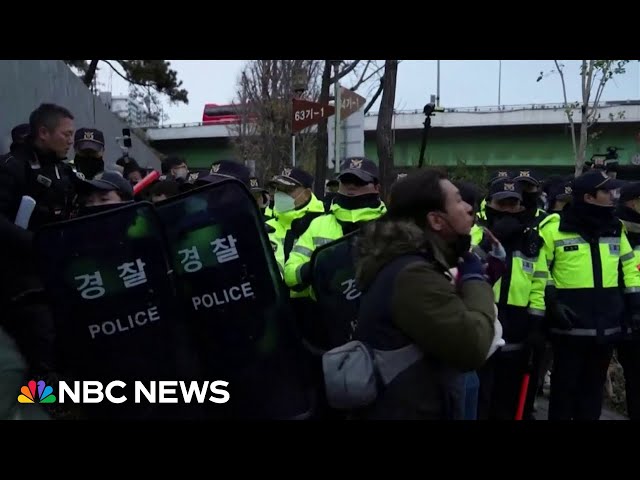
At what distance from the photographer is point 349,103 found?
29.6 ft

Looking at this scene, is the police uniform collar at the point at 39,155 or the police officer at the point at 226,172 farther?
the police officer at the point at 226,172

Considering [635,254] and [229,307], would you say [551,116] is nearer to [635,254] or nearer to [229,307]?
[635,254]

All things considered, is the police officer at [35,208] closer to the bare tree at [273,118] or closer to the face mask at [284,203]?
the face mask at [284,203]

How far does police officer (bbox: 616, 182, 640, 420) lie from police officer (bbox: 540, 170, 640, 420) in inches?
8.7

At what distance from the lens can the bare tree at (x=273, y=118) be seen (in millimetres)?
25625

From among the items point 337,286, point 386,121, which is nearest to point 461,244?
point 337,286

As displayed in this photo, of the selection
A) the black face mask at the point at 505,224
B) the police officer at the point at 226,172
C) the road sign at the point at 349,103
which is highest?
the road sign at the point at 349,103

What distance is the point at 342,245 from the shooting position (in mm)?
3330

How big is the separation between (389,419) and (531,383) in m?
3.11

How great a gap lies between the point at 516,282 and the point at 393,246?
2468 mm

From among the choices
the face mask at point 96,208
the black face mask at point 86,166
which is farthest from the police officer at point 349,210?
the black face mask at point 86,166

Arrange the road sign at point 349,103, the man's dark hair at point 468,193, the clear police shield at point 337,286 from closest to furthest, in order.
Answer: the clear police shield at point 337,286, the man's dark hair at point 468,193, the road sign at point 349,103

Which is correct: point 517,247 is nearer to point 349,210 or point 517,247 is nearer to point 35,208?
point 349,210

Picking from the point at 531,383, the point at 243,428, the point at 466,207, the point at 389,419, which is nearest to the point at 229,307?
the point at 243,428
